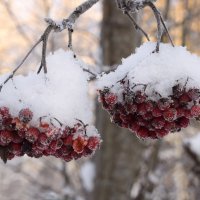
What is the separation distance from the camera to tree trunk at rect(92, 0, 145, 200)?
533 cm

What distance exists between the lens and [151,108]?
139 centimetres

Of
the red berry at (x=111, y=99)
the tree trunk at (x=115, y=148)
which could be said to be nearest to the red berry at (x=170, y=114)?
the red berry at (x=111, y=99)

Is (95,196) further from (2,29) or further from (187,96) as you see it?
(2,29)

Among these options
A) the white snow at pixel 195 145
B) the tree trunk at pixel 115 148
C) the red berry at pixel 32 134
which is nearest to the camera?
the red berry at pixel 32 134

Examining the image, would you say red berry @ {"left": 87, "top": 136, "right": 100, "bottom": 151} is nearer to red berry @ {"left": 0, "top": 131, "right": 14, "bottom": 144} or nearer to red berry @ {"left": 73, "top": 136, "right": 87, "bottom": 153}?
red berry @ {"left": 73, "top": 136, "right": 87, "bottom": 153}

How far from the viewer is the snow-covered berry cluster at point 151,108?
54.7 inches

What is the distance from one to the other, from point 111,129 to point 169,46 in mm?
4116

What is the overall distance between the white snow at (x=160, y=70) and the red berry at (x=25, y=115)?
24 centimetres

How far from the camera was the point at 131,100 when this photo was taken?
Answer: 1.40 meters

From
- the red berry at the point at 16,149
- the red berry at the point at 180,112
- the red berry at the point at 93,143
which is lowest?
the red berry at the point at 16,149

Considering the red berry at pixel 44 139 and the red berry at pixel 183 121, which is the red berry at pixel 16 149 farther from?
the red berry at pixel 183 121

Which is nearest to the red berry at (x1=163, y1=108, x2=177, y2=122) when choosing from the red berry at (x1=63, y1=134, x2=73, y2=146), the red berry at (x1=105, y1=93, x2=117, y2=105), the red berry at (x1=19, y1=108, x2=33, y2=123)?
the red berry at (x1=105, y1=93, x2=117, y2=105)

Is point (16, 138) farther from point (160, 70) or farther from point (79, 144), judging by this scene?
point (160, 70)

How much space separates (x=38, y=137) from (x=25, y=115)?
0.07 meters
